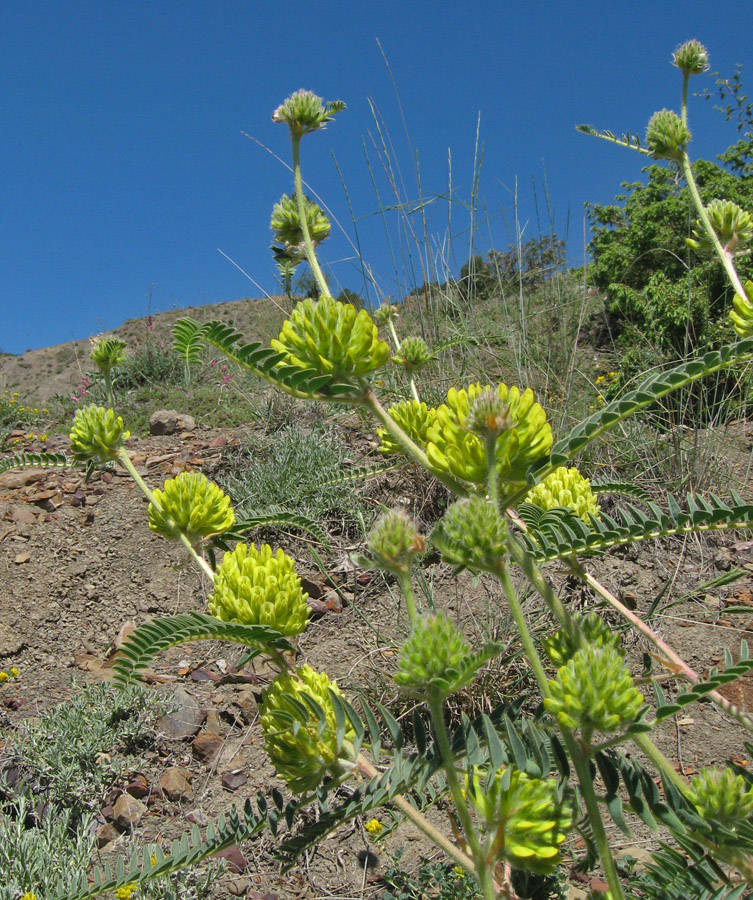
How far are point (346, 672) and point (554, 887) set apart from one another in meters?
1.35

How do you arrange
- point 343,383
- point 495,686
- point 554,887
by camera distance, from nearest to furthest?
point 343,383, point 554,887, point 495,686

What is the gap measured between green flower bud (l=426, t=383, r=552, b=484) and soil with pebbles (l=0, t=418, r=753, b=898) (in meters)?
1.56

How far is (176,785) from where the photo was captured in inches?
91.5

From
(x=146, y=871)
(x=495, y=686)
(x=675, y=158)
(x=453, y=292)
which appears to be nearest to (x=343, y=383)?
(x=146, y=871)

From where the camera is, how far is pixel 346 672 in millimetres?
2678

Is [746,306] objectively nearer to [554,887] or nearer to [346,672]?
[554,887]

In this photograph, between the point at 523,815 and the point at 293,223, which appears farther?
the point at 293,223

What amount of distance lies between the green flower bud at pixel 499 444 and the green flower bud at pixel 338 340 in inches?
5.2

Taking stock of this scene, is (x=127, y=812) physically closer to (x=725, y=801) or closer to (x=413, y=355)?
(x=413, y=355)

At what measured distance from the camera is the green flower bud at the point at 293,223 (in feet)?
4.29

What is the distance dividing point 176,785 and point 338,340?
2.04 metres

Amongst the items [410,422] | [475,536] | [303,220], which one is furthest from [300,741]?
[410,422]

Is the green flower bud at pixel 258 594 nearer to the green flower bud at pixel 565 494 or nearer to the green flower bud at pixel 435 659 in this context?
the green flower bud at pixel 435 659

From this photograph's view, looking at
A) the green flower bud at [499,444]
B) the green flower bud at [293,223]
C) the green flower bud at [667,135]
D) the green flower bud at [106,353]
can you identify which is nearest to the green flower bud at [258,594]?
the green flower bud at [499,444]
